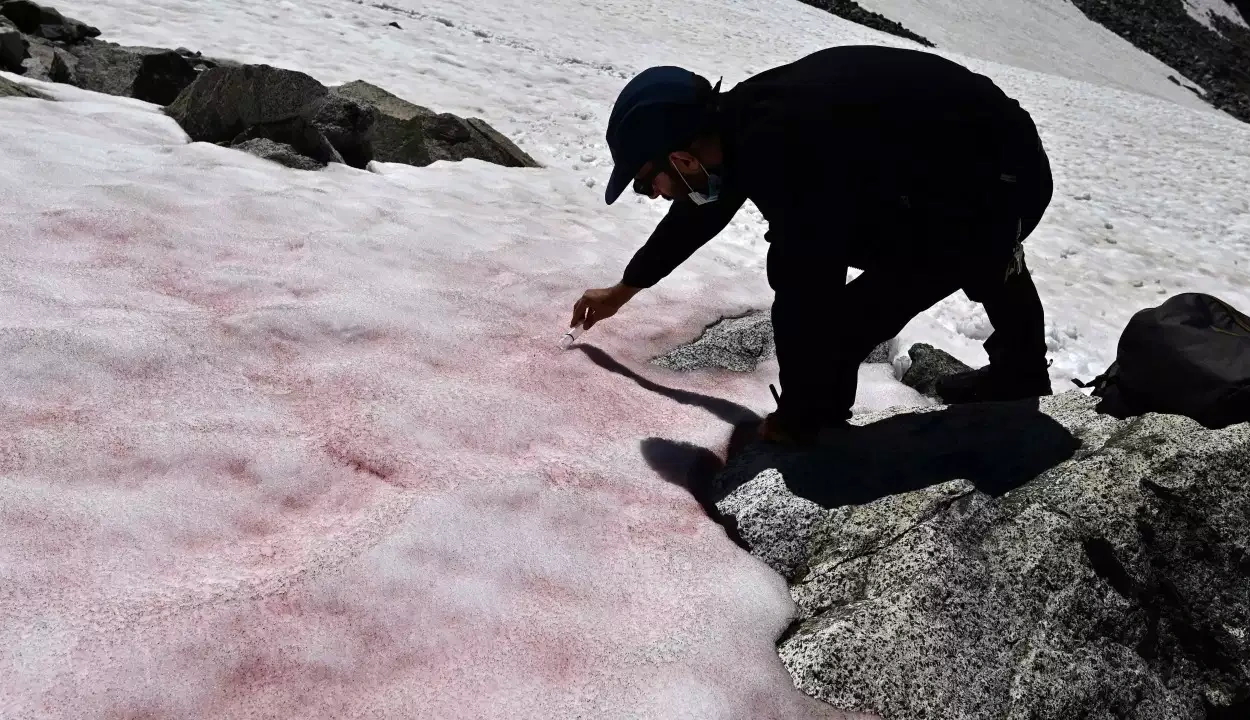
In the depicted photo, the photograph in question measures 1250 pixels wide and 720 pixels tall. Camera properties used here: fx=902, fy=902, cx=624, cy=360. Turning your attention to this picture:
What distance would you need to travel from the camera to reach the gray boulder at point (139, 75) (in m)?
7.46

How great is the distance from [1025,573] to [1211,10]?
55.0 meters

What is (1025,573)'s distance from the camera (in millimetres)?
2719

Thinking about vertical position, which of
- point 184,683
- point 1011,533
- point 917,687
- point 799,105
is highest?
point 799,105

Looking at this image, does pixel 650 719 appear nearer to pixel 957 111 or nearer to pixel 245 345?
pixel 957 111

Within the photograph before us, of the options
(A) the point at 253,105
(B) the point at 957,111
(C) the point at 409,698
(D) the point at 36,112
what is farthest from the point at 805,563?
(D) the point at 36,112

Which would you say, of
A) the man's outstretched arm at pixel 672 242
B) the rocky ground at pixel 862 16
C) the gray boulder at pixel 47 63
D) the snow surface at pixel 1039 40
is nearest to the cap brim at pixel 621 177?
the man's outstretched arm at pixel 672 242

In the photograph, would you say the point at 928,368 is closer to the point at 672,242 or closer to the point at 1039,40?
the point at 672,242

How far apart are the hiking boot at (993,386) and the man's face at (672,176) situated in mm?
1633

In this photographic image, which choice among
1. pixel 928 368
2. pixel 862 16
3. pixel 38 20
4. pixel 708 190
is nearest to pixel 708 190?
pixel 708 190

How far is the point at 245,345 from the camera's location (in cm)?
368

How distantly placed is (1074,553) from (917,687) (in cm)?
71

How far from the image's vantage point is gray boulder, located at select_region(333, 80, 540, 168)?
7.10m

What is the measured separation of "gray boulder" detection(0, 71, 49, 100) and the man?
5.23m

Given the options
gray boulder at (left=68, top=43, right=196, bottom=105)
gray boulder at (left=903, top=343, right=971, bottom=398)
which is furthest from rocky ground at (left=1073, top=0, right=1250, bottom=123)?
gray boulder at (left=68, top=43, right=196, bottom=105)
